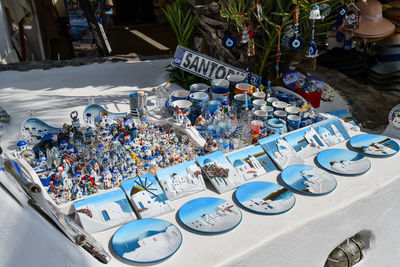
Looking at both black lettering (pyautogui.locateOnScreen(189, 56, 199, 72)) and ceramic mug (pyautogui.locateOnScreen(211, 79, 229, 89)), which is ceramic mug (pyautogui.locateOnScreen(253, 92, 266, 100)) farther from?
black lettering (pyautogui.locateOnScreen(189, 56, 199, 72))

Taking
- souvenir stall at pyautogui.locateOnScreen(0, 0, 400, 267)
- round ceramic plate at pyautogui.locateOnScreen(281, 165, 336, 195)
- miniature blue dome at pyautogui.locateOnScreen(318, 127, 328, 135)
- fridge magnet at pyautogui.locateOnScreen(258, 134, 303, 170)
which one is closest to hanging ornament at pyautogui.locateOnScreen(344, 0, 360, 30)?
souvenir stall at pyautogui.locateOnScreen(0, 0, 400, 267)

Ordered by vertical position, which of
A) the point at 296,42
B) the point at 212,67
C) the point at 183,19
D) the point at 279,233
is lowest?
the point at 279,233

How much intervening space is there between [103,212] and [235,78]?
1948 millimetres

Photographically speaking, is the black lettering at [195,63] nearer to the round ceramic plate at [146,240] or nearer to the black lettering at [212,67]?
the black lettering at [212,67]

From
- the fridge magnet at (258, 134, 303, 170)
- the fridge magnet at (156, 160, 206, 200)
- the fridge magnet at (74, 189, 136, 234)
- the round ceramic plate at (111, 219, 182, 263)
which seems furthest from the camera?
the fridge magnet at (258, 134, 303, 170)

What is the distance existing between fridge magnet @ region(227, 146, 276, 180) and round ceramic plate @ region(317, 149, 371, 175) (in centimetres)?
36

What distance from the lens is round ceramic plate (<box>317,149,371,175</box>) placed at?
7.24ft

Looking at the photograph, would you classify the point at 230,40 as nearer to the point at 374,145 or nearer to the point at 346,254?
the point at 374,145

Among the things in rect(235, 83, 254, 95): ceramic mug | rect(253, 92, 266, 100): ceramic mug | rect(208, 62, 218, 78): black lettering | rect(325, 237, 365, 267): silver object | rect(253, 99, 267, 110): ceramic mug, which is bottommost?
rect(325, 237, 365, 267): silver object

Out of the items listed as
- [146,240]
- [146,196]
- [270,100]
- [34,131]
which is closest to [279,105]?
[270,100]

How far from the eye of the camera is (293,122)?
8.74 ft

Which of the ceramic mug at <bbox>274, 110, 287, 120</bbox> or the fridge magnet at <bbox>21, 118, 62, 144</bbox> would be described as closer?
the fridge magnet at <bbox>21, 118, 62, 144</bbox>

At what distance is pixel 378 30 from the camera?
3.67 meters

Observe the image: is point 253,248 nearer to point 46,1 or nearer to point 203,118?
point 203,118
